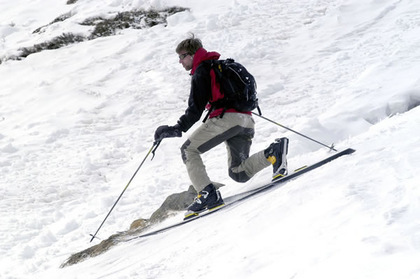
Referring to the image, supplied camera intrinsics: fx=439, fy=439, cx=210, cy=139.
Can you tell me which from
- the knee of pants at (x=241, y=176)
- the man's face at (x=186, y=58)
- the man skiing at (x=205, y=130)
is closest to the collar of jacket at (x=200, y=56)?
the man skiing at (x=205, y=130)

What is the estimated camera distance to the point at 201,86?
476 centimetres

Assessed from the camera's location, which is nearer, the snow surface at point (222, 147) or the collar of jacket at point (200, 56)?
the snow surface at point (222, 147)

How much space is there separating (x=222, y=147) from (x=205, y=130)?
356 centimetres

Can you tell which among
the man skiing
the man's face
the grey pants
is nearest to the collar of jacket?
the man skiing

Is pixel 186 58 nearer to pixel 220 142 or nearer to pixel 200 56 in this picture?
pixel 200 56

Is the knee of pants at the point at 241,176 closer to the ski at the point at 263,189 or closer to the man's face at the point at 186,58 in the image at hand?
the ski at the point at 263,189

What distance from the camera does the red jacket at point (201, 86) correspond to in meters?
4.74

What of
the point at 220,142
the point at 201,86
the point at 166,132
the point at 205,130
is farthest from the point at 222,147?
the point at 201,86

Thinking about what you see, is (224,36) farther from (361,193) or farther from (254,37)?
(361,193)

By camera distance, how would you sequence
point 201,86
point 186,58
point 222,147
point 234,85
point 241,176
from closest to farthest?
point 201,86 < point 234,85 < point 186,58 < point 241,176 < point 222,147

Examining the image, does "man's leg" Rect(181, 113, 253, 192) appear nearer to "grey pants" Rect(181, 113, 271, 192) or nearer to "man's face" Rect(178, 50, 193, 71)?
"grey pants" Rect(181, 113, 271, 192)

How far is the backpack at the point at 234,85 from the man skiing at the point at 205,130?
68 mm

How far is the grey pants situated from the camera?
5.12 m

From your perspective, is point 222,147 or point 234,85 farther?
point 222,147
